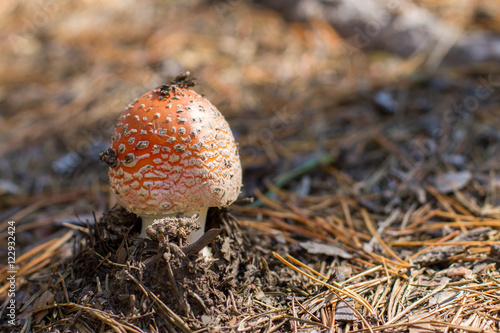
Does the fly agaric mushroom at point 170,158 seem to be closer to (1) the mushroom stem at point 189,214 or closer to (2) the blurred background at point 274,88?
(1) the mushroom stem at point 189,214

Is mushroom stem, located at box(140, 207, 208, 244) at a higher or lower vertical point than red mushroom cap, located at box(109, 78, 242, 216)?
lower

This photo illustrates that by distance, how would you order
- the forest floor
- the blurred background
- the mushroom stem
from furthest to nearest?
the blurred background < the mushroom stem < the forest floor

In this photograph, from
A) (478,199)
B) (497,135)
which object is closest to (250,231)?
(478,199)

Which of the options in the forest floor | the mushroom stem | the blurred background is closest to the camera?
the forest floor

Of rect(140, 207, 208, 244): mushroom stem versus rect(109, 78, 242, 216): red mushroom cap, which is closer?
rect(109, 78, 242, 216): red mushroom cap

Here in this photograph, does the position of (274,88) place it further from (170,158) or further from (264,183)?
(170,158)

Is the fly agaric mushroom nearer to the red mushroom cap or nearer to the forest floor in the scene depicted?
the red mushroom cap

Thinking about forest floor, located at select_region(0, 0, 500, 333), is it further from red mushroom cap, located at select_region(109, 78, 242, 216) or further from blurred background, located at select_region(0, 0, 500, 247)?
red mushroom cap, located at select_region(109, 78, 242, 216)

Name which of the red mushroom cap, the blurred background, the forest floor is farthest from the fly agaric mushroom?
the blurred background

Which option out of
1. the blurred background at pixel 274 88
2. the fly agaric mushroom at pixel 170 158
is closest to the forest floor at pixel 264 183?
the blurred background at pixel 274 88

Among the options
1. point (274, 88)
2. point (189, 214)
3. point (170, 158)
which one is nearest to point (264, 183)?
point (189, 214)
